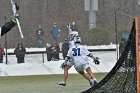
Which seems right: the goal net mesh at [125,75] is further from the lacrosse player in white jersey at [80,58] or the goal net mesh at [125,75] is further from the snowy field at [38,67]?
the snowy field at [38,67]

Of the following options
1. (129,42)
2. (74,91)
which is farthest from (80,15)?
(129,42)

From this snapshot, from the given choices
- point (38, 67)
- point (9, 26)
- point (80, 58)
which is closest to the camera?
point (9, 26)

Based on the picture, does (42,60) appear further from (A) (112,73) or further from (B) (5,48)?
(A) (112,73)

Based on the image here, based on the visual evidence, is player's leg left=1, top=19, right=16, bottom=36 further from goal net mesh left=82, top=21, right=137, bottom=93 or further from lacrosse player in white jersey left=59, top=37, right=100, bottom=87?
lacrosse player in white jersey left=59, top=37, right=100, bottom=87

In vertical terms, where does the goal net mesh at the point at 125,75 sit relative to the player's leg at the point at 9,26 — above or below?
below

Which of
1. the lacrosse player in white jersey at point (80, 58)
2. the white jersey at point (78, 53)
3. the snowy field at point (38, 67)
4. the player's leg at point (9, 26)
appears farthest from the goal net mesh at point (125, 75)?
the snowy field at point (38, 67)

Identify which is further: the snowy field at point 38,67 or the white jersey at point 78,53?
the snowy field at point 38,67

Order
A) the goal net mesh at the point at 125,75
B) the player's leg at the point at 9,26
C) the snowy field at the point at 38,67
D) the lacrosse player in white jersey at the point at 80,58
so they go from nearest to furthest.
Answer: the player's leg at the point at 9,26
the goal net mesh at the point at 125,75
the lacrosse player in white jersey at the point at 80,58
the snowy field at the point at 38,67

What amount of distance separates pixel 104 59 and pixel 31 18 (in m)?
15.7

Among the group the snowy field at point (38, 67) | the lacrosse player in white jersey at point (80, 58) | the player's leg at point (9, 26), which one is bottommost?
the snowy field at point (38, 67)

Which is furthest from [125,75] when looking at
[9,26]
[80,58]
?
[80,58]

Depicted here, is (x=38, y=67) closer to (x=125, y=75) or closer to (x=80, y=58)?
(x=80, y=58)

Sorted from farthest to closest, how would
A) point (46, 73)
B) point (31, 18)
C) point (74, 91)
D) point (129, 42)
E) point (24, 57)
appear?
point (31, 18)
point (24, 57)
point (46, 73)
point (74, 91)
point (129, 42)

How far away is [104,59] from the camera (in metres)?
21.6
